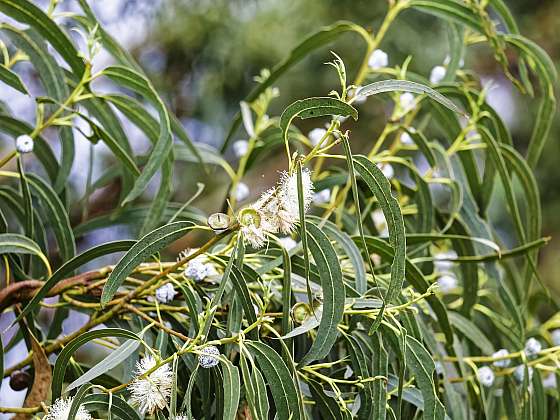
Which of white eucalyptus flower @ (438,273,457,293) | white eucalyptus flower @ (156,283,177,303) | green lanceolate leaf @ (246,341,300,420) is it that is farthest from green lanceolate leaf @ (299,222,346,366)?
white eucalyptus flower @ (438,273,457,293)

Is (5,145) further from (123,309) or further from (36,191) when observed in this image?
(123,309)

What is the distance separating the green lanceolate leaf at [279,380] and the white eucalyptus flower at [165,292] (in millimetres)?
133

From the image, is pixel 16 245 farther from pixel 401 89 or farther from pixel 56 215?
pixel 401 89

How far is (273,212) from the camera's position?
22.0 inches

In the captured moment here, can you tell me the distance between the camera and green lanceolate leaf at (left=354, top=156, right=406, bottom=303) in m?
0.56

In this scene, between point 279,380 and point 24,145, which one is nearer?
point 279,380

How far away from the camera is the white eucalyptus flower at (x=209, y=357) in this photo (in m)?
0.56

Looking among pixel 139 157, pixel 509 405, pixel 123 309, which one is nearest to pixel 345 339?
pixel 123 309

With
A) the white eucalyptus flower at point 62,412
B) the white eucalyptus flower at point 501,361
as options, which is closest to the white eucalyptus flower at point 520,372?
the white eucalyptus flower at point 501,361

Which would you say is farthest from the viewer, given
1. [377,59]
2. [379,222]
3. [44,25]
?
[379,222]

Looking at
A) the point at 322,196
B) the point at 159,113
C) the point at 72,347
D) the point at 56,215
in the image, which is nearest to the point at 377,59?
the point at 322,196

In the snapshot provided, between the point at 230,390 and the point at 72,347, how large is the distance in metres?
0.13

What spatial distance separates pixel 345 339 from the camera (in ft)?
2.20

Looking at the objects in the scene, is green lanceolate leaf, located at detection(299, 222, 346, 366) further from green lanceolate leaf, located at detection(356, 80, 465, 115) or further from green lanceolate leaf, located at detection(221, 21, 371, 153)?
green lanceolate leaf, located at detection(221, 21, 371, 153)
